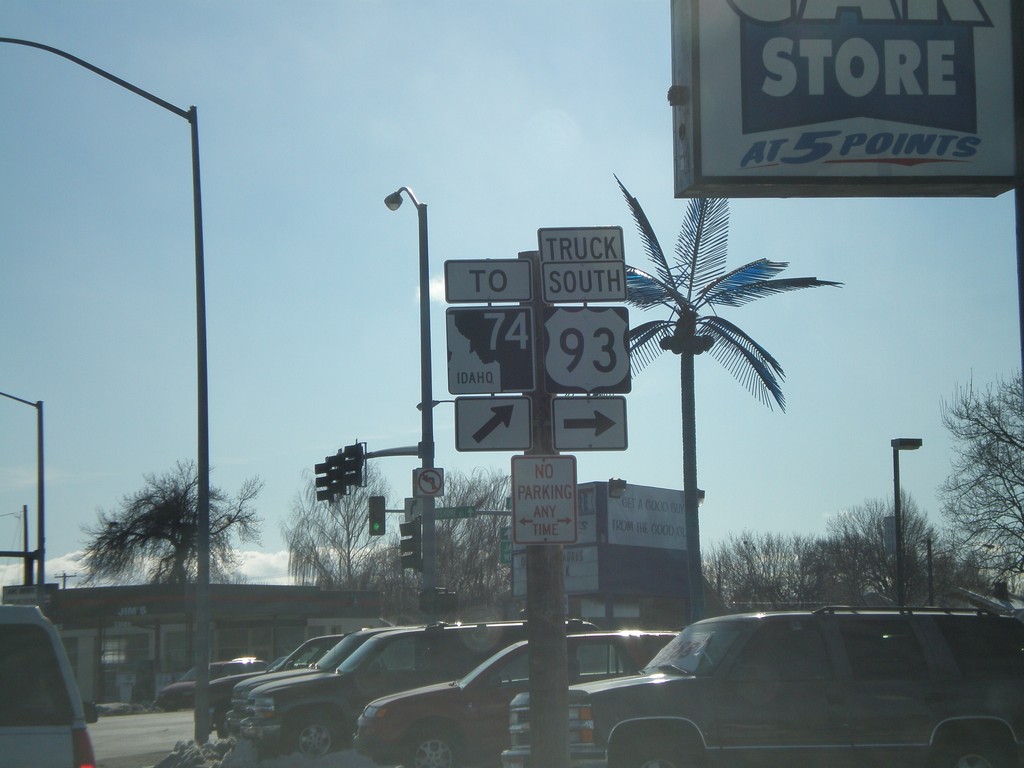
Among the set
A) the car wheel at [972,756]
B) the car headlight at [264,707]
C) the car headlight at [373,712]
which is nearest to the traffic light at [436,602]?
the car headlight at [264,707]

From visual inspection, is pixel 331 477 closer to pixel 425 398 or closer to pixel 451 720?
pixel 425 398

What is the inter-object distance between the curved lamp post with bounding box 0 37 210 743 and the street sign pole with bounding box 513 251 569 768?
1141cm

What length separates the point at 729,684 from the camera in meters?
10.1

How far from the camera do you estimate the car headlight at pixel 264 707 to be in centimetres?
1585

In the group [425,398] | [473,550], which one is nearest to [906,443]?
[425,398]

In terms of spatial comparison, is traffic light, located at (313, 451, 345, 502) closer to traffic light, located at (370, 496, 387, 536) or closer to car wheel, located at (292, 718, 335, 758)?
traffic light, located at (370, 496, 387, 536)

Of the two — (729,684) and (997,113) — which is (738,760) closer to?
(729,684)

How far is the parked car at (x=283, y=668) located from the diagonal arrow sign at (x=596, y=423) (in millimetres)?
12648

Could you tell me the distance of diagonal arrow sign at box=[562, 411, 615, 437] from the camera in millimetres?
7934

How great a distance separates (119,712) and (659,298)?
28.1 m

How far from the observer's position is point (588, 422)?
7941 millimetres

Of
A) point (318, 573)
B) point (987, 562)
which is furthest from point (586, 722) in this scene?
point (318, 573)

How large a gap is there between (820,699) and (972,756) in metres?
1.49

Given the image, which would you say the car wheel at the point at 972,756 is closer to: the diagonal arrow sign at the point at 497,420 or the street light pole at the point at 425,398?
the diagonal arrow sign at the point at 497,420
